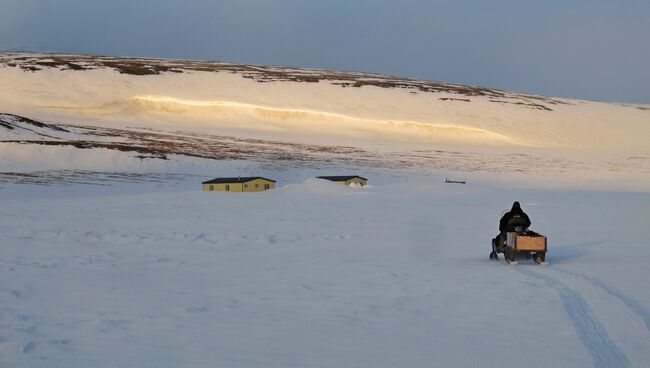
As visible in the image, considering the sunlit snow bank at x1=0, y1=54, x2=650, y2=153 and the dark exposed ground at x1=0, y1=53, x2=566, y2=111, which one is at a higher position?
the dark exposed ground at x1=0, y1=53, x2=566, y2=111

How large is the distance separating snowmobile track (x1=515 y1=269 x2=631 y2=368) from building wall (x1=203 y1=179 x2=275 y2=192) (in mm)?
29996

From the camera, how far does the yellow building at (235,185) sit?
138 feet

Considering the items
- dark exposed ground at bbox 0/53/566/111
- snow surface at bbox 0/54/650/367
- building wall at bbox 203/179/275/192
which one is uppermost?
dark exposed ground at bbox 0/53/566/111

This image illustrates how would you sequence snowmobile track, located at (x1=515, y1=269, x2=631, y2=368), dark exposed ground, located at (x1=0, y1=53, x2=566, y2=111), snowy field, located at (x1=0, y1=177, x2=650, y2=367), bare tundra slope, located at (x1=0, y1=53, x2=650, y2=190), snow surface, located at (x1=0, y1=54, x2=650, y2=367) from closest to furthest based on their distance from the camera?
snowmobile track, located at (x1=515, y1=269, x2=631, y2=368) < snowy field, located at (x1=0, y1=177, x2=650, y2=367) < snow surface, located at (x1=0, y1=54, x2=650, y2=367) < bare tundra slope, located at (x1=0, y1=53, x2=650, y2=190) < dark exposed ground, located at (x1=0, y1=53, x2=566, y2=111)

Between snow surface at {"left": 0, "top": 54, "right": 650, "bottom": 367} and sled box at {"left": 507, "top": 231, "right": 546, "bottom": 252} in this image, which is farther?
sled box at {"left": 507, "top": 231, "right": 546, "bottom": 252}

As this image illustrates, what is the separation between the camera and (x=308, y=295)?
39.8ft

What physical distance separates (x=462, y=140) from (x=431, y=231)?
56.8 m

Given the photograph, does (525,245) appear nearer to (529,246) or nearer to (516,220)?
(529,246)

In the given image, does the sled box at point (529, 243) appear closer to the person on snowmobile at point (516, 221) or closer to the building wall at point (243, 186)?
the person on snowmobile at point (516, 221)

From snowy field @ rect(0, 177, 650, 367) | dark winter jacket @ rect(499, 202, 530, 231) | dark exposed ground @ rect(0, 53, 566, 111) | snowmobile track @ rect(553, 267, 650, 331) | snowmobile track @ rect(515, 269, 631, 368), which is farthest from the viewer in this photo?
dark exposed ground @ rect(0, 53, 566, 111)

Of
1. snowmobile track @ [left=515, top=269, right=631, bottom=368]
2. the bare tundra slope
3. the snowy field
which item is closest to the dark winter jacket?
the snowy field

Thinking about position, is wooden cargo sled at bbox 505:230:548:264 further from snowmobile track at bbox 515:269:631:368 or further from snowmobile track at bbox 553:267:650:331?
snowmobile track at bbox 515:269:631:368

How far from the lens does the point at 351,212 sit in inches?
1225

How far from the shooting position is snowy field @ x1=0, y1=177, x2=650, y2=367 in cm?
851
